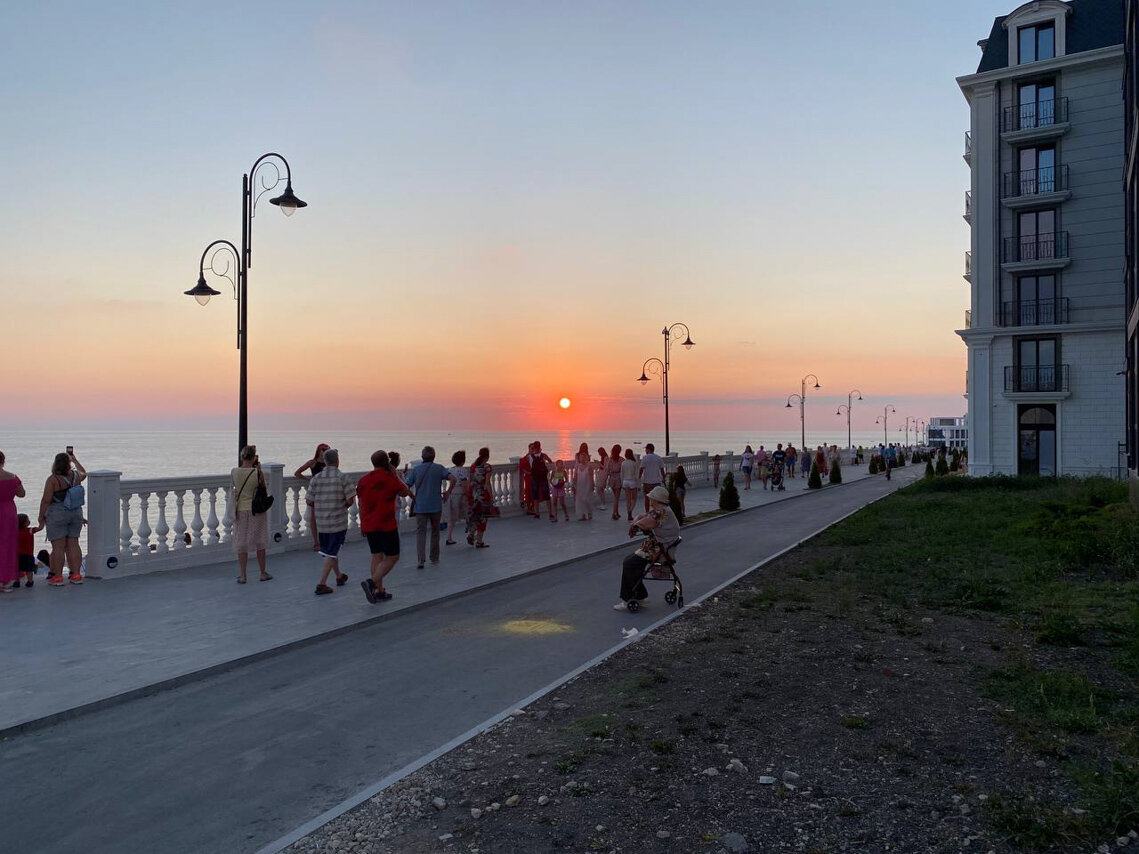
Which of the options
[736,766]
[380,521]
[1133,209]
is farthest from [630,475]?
[1133,209]

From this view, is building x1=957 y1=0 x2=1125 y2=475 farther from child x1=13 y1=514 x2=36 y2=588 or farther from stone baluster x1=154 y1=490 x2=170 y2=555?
child x1=13 y1=514 x2=36 y2=588

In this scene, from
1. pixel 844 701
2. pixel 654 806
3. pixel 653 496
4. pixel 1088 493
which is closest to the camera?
pixel 654 806

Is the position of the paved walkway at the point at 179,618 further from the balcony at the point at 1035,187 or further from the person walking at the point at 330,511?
the balcony at the point at 1035,187

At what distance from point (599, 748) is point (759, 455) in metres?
30.3

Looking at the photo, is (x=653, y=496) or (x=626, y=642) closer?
(x=626, y=642)

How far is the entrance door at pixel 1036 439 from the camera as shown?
115ft

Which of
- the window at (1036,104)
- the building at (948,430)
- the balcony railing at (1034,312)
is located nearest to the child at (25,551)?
the balcony railing at (1034,312)

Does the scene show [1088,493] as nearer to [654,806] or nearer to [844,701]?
[844,701]

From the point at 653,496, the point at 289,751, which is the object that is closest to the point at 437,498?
the point at 653,496

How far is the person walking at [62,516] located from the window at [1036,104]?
3859 centimetres

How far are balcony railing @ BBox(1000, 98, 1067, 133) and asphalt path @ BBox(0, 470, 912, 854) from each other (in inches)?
1389

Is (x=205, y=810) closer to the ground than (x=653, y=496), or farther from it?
Answer: closer to the ground

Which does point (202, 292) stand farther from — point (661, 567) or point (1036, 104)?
point (1036, 104)

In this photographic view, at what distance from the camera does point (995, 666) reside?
6.91m
